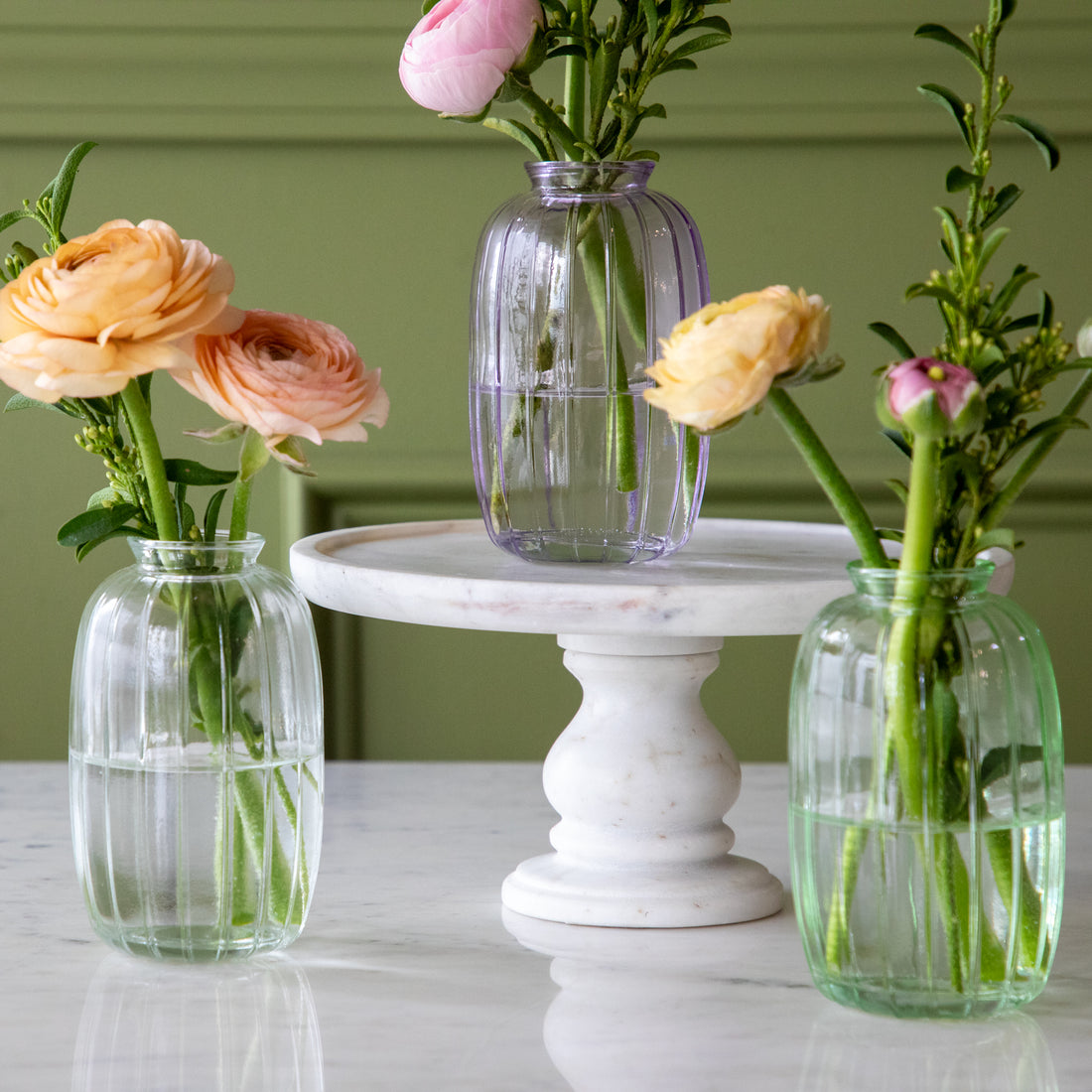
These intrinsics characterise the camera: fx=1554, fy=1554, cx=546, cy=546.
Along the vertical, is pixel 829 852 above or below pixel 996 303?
below

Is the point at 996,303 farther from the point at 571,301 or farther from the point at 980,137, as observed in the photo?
the point at 571,301

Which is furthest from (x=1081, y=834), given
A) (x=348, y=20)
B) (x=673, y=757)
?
(x=348, y=20)

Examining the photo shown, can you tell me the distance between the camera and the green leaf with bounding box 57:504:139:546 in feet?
2.26

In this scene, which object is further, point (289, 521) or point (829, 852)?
point (289, 521)

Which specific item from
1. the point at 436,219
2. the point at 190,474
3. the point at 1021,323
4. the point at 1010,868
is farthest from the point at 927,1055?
the point at 436,219

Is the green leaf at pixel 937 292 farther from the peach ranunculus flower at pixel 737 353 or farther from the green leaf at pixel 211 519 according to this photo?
the green leaf at pixel 211 519

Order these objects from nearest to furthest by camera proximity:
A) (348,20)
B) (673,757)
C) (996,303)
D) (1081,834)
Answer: (996,303)
(673,757)
(1081,834)
(348,20)

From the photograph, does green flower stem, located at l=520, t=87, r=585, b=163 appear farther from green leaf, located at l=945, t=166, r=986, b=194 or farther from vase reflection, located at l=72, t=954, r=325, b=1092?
vase reflection, located at l=72, t=954, r=325, b=1092

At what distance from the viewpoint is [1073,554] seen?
1664 millimetres

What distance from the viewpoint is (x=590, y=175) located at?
801 millimetres

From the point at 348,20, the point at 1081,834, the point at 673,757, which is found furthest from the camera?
the point at 348,20

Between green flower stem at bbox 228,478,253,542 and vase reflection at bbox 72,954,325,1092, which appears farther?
green flower stem at bbox 228,478,253,542

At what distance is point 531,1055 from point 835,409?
3.76 feet

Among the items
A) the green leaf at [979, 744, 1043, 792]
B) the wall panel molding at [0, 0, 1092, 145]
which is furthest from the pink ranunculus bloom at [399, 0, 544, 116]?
the wall panel molding at [0, 0, 1092, 145]
